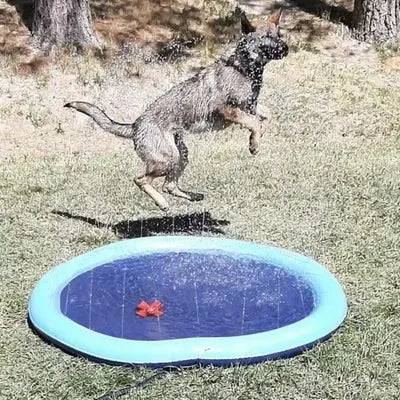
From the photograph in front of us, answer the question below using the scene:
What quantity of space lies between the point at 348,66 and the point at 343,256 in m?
5.57

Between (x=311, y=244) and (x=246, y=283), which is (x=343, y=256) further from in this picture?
(x=246, y=283)

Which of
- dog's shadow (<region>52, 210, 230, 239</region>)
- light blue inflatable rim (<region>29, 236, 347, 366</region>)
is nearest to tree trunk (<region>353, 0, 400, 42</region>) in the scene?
dog's shadow (<region>52, 210, 230, 239</region>)

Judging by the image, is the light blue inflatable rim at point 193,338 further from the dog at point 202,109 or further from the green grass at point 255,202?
the dog at point 202,109

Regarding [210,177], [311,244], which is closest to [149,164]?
[311,244]

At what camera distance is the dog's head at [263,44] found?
6.14 meters

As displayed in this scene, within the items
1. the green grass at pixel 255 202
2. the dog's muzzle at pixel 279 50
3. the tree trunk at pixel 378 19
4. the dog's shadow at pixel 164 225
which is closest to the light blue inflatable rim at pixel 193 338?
the green grass at pixel 255 202

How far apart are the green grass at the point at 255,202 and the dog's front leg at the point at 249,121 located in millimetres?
980

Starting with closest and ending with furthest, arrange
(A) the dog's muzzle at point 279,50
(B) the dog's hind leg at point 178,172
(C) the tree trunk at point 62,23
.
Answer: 1. (A) the dog's muzzle at point 279,50
2. (B) the dog's hind leg at point 178,172
3. (C) the tree trunk at point 62,23

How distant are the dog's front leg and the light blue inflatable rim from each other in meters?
0.89

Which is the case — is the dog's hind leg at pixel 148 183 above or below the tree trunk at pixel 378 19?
above

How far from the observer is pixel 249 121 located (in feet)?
20.6

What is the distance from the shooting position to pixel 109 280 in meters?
5.80

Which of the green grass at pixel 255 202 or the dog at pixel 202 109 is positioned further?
the dog at pixel 202 109

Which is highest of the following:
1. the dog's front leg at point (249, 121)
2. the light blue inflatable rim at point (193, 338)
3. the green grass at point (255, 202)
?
the dog's front leg at point (249, 121)
